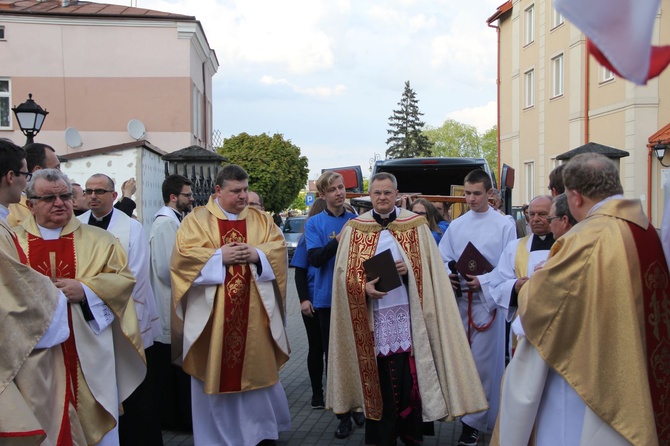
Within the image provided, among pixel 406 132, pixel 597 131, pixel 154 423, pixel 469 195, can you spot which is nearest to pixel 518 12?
pixel 597 131

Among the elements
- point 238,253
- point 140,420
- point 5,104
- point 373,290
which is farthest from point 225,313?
point 5,104

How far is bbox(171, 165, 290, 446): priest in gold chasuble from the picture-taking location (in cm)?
548

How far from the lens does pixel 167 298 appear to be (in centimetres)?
632

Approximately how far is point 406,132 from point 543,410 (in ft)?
245

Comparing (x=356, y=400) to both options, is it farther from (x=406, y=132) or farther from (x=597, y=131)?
(x=406, y=132)

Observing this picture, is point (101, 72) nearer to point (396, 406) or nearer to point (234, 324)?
point (234, 324)

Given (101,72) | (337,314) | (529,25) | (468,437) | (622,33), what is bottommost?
(468,437)

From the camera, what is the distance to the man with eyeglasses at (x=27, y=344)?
137 inches

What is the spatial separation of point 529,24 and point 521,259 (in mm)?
24362

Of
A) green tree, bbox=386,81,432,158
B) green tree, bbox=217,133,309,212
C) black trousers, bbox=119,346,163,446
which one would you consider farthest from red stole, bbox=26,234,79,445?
green tree, bbox=386,81,432,158

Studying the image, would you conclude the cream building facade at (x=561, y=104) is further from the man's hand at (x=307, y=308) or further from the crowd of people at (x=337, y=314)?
the crowd of people at (x=337, y=314)

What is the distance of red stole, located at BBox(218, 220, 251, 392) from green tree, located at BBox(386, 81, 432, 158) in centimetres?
7134

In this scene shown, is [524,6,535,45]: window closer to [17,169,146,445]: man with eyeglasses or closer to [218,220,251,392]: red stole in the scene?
[218,220,251,392]: red stole

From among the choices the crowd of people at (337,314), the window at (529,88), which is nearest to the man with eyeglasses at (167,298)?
the crowd of people at (337,314)
